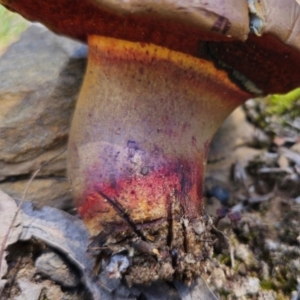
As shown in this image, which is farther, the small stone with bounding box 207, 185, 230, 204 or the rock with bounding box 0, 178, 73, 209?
the small stone with bounding box 207, 185, 230, 204

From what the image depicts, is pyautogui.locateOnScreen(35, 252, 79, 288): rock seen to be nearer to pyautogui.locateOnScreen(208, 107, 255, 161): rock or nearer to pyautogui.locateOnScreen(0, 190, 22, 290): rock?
pyautogui.locateOnScreen(0, 190, 22, 290): rock

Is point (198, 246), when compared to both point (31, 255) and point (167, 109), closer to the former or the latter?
point (167, 109)

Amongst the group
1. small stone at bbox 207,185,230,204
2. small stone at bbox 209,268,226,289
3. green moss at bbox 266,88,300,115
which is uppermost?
green moss at bbox 266,88,300,115

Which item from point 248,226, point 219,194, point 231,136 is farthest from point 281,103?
point 248,226

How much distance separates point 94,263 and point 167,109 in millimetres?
572

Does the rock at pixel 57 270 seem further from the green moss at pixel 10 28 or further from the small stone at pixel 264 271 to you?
the green moss at pixel 10 28

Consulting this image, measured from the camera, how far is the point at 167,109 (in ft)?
4.79

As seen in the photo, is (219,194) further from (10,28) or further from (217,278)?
(10,28)

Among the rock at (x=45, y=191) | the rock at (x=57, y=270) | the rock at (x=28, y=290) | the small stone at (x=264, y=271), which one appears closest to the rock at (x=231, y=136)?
the small stone at (x=264, y=271)

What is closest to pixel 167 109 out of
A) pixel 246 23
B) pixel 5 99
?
pixel 246 23

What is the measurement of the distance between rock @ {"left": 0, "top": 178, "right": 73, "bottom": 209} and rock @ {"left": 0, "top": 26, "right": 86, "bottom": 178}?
0.05 m

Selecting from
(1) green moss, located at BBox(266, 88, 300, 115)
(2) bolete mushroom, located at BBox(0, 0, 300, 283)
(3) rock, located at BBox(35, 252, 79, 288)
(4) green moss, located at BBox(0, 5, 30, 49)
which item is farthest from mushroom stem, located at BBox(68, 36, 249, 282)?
(1) green moss, located at BBox(266, 88, 300, 115)

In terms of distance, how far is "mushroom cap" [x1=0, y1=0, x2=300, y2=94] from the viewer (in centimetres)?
109

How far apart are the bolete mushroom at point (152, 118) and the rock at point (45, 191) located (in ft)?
0.93
